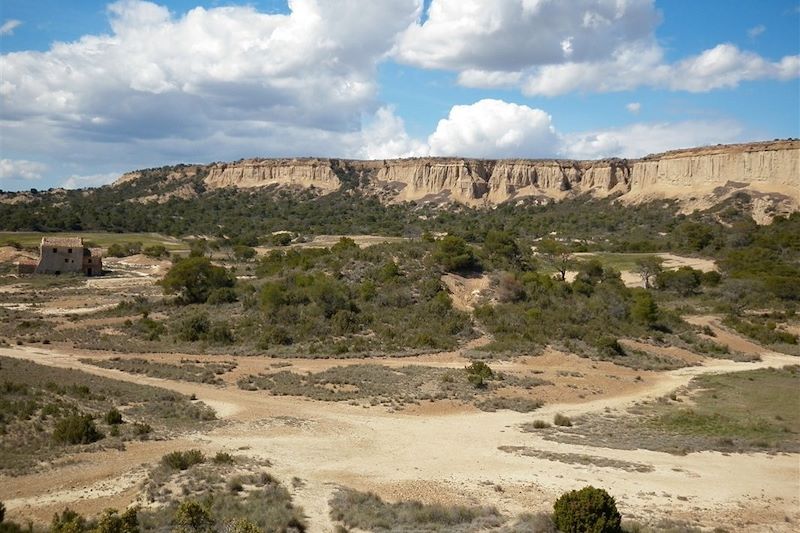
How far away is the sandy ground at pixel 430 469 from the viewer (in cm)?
1266

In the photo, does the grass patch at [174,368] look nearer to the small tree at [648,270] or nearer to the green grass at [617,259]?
the small tree at [648,270]

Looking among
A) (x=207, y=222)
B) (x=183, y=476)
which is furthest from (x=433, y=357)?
(x=207, y=222)

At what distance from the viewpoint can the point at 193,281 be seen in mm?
43250

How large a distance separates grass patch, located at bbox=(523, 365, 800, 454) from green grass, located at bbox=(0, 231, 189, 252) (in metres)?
72.1

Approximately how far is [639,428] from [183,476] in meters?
14.1

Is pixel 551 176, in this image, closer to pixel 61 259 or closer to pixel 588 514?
pixel 61 259

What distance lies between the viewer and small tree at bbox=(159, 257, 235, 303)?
141 ft

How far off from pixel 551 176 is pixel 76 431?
129 metres

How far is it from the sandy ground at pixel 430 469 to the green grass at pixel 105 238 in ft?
229

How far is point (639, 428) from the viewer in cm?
1989

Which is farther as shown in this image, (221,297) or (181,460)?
(221,297)

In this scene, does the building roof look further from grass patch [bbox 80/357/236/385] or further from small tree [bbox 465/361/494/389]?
small tree [bbox 465/361/494/389]

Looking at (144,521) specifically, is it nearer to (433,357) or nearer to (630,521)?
(630,521)

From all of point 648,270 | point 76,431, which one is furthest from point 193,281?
point 648,270
